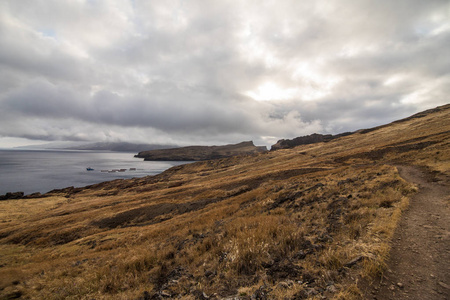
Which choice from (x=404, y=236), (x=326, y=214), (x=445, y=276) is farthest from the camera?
(x=326, y=214)

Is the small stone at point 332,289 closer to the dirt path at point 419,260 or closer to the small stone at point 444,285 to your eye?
the dirt path at point 419,260

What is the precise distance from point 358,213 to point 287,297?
7665 mm

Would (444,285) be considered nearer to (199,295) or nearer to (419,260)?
(419,260)

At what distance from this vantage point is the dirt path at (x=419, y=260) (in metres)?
4.39

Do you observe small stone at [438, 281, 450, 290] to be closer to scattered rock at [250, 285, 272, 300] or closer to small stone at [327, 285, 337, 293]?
small stone at [327, 285, 337, 293]

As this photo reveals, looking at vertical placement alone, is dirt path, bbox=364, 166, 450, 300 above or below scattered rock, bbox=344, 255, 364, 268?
below

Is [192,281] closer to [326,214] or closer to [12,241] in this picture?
[326,214]

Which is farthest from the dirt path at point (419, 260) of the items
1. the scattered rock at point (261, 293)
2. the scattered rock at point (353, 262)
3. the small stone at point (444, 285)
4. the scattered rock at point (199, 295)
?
the scattered rock at point (199, 295)

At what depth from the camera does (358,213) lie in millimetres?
9859

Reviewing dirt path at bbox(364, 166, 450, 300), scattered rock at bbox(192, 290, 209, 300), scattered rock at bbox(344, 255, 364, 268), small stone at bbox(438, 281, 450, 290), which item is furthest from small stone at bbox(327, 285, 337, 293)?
scattered rock at bbox(192, 290, 209, 300)

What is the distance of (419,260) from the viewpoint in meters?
5.61

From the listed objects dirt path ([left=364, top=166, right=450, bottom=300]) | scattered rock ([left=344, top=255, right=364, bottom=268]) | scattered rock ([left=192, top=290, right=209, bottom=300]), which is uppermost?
scattered rock ([left=344, top=255, right=364, bottom=268])

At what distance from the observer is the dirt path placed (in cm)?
439

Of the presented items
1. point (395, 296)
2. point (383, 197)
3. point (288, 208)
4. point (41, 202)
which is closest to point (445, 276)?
point (395, 296)
